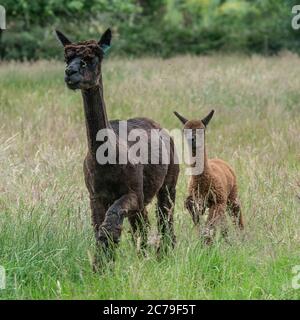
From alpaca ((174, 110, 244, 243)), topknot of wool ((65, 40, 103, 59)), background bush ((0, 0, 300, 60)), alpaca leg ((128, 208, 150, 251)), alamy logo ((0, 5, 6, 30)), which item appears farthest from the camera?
background bush ((0, 0, 300, 60))

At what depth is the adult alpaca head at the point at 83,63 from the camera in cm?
604

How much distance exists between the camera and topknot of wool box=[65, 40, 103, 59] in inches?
242

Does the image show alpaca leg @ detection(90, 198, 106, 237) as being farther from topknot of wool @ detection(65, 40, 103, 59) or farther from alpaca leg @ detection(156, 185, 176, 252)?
topknot of wool @ detection(65, 40, 103, 59)

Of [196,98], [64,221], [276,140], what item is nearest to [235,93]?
[196,98]

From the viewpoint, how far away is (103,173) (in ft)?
21.1

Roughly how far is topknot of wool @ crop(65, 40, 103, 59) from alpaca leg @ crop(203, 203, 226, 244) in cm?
172

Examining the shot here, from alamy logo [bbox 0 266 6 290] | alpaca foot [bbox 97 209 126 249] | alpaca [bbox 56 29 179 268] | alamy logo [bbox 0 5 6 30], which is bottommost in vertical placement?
alamy logo [bbox 0 266 6 290]

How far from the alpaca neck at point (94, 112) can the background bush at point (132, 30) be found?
1360 cm

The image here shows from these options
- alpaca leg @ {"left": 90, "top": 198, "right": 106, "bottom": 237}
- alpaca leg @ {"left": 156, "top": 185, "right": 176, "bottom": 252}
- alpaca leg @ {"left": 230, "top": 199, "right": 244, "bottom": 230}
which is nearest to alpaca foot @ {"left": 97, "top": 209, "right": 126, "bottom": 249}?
alpaca leg @ {"left": 90, "top": 198, "right": 106, "bottom": 237}

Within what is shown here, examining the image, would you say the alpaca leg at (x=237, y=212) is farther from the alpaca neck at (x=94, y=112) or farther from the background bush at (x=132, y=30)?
the background bush at (x=132, y=30)

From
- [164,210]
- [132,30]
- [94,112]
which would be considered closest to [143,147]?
[164,210]

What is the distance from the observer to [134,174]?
6.61 meters

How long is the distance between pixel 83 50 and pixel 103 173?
0.97 meters
